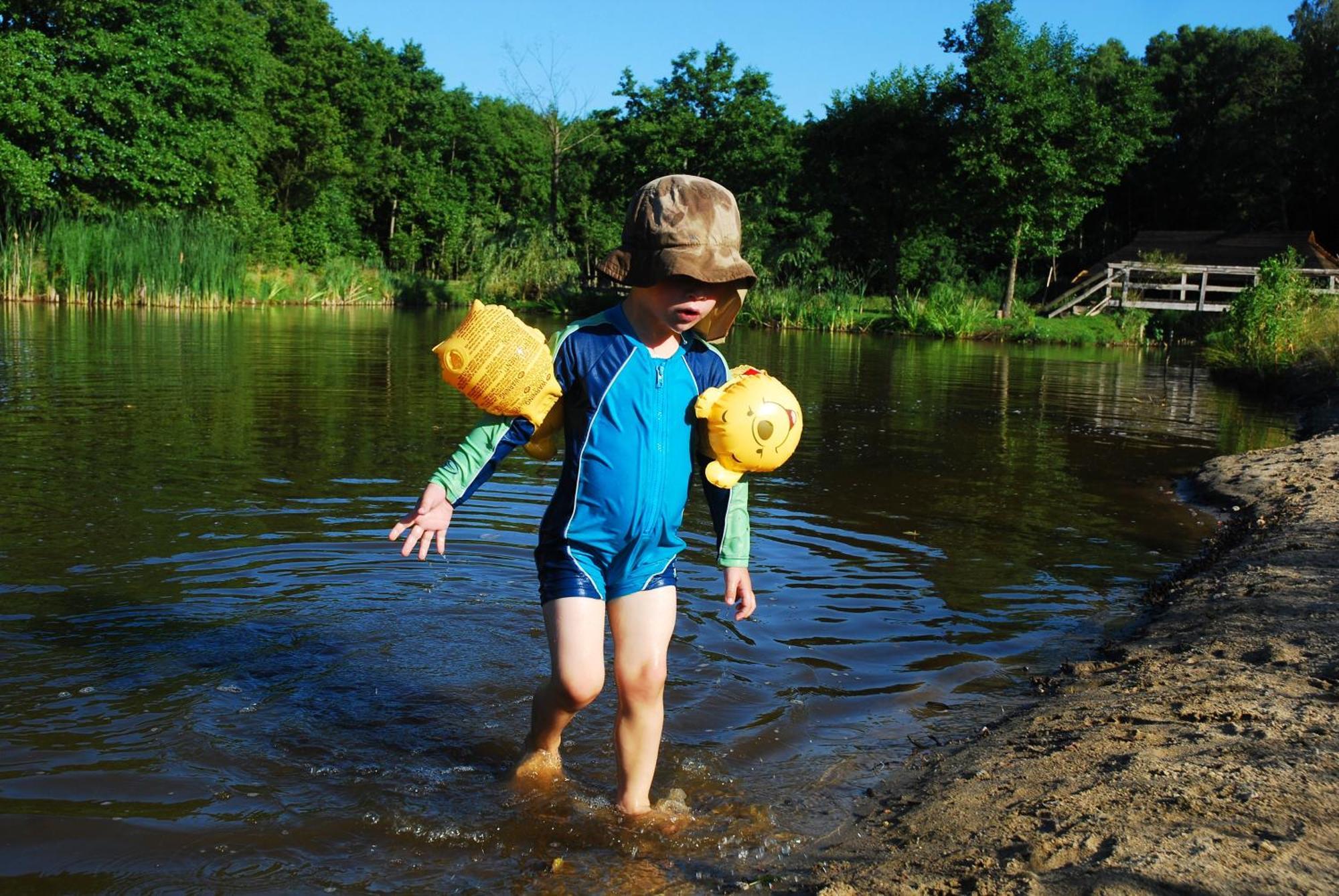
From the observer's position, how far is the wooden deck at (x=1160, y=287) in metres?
39.9

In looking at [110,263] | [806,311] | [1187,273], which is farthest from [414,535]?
[1187,273]

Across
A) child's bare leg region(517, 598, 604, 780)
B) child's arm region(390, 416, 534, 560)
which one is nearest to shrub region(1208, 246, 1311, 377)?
child's bare leg region(517, 598, 604, 780)

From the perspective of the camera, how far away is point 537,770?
411cm

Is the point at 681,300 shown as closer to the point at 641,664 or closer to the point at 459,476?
the point at 459,476

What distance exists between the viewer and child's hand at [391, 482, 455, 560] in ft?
11.0

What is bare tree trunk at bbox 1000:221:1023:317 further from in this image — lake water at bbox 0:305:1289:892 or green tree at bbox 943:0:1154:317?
lake water at bbox 0:305:1289:892

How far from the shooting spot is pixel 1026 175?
43.2m

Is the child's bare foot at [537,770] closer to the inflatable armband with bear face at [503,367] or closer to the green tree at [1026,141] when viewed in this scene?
the inflatable armband with bear face at [503,367]

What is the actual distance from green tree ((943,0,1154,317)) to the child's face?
40955 millimetres

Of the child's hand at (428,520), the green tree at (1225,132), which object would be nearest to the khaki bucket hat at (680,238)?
the child's hand at (428,520)

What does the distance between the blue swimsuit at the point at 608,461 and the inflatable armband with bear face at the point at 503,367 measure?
2.6 inches

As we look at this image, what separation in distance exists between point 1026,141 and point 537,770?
43094mm

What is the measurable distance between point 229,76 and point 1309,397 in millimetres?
42959

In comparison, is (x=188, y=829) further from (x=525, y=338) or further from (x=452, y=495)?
(x=525, y=338)
